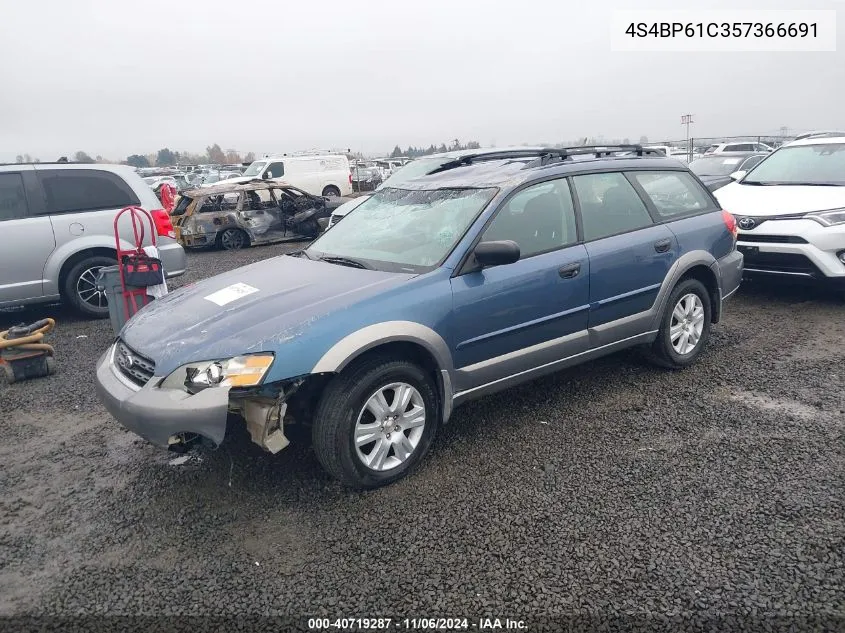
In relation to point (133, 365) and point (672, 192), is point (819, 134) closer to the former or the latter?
point (672, 192)

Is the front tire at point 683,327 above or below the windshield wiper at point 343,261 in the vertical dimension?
below

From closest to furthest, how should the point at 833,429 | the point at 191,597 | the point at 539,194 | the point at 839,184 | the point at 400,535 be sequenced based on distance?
the point at 191,597, the point at 400,535, the point at 833,429, the point at 539,194, the point at 839,184

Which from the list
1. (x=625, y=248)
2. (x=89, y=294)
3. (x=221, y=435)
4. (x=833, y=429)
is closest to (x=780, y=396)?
(x=833, y=429)

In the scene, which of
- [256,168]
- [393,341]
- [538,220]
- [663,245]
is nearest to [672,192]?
[663,245]

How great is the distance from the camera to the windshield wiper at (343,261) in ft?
12.6

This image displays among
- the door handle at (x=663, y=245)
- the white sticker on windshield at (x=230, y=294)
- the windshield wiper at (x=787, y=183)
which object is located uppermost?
the white sticker on windshield at (x=230, y=294)

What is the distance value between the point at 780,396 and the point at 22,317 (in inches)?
323

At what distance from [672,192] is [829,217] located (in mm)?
2476

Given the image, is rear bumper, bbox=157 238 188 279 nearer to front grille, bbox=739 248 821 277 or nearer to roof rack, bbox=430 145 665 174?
roof rack, bbox=430 145 665 174

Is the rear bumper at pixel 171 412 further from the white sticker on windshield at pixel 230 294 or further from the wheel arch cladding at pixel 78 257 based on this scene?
the wheel arch cladding at pixel 78 257

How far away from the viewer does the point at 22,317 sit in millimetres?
7605

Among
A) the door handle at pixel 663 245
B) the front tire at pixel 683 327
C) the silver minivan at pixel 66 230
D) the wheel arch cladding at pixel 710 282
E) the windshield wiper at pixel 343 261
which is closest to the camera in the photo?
the windshield wiper at pixel 343 261

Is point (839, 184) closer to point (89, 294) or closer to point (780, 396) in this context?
point (780, 396)

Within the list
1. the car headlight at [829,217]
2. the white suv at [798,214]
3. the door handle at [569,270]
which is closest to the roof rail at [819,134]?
the white suv at [798,214]
